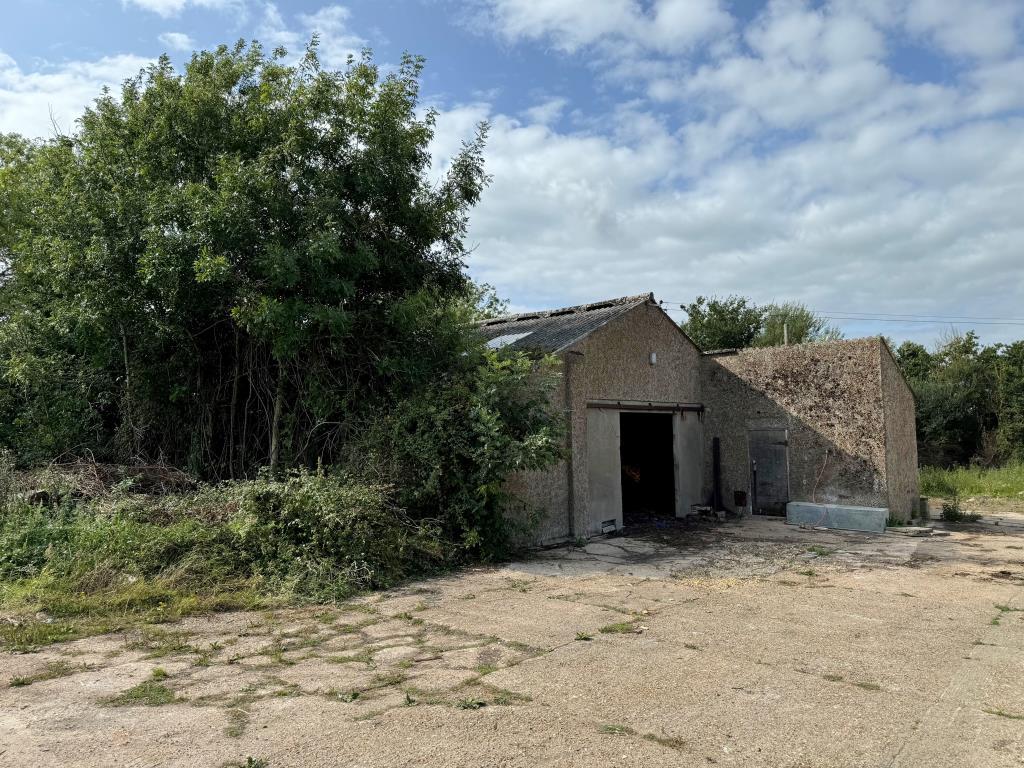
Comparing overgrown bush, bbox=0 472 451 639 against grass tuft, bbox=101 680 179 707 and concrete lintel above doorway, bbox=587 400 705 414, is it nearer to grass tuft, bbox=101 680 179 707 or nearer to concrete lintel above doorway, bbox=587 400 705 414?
grass tuft, bbox=101 680 179 707

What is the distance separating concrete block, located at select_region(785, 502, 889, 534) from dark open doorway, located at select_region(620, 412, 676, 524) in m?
2.33

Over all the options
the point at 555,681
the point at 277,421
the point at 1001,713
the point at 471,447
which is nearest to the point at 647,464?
the point at 471,447

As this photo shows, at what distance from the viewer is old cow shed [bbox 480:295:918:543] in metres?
11.3

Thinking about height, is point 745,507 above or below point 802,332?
below

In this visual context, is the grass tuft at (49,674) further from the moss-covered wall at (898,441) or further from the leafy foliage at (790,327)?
the leafy foliage at (790,327)

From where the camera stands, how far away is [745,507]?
1373 centimetres

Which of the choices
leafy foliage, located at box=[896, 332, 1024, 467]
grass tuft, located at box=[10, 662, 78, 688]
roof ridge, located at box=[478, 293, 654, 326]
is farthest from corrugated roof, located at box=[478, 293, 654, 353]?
leafy foliage, located at box=[896, 332, 1024, 467]

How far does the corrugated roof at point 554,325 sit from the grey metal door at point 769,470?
11.6 ft

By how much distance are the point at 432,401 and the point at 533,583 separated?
2762 millimetres

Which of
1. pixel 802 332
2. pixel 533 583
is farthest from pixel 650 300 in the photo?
pixel 802 332

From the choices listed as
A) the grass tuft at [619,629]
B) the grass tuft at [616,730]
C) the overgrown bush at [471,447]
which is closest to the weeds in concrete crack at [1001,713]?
the grass tuft at [616,730]

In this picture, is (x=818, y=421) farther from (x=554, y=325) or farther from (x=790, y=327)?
(x=790, y=327)

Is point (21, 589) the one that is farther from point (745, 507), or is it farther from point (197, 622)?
point (745, 507)

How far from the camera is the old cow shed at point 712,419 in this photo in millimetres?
11281
